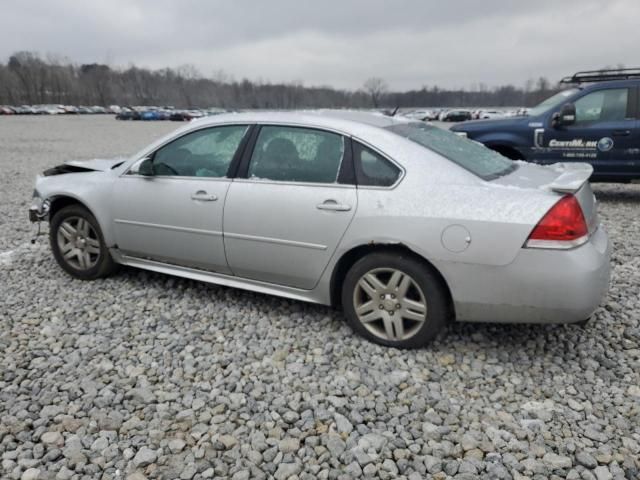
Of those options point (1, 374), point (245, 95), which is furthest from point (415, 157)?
point (245, 95)

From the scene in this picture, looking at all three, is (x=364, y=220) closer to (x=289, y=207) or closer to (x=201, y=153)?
(x=289, y=207)

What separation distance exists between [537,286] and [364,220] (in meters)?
1.07

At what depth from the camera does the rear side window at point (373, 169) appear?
3105 millimetres

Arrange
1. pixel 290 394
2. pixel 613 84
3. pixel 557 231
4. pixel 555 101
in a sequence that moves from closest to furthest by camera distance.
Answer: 1. pixel 557 231
2. pixel 290 394
3. pixel 613 84
4. pixel 555 101

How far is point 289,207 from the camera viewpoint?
3.31 metres

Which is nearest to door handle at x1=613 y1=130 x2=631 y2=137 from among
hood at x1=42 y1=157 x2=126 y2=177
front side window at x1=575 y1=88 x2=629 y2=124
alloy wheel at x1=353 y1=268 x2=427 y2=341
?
front side window at x1=575 y1=88 x2=629 y2=124

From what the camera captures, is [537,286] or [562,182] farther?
[562,182]

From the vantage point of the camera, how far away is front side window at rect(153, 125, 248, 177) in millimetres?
3717

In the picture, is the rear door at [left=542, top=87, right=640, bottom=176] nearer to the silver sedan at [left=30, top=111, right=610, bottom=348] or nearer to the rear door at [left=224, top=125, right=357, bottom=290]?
the silver sedan at [left=30, top=111, right=610, bottom=348]

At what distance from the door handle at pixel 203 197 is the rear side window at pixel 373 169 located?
1.11 m

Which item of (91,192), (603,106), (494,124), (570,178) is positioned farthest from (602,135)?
(91,192)

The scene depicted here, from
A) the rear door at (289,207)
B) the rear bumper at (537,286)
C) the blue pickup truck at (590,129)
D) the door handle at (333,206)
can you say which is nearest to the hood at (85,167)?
the rear door at (289,207)

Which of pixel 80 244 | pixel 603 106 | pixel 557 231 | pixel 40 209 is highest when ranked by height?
pixel 603 106

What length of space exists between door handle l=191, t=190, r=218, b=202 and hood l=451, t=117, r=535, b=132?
17.5 ft
